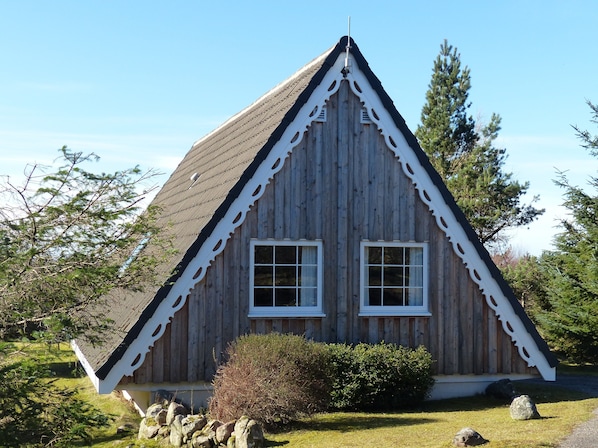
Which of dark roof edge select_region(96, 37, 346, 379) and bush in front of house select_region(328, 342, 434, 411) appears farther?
bush in front of house select_region(328, 342, 434, 411)

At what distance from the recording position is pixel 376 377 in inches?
A: 482

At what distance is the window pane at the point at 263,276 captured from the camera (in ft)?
43.5

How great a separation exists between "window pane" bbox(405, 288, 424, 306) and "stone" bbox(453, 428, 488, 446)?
4.61 metres

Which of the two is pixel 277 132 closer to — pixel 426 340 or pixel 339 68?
pixel 339 68

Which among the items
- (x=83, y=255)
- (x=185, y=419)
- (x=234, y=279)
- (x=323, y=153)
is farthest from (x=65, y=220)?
(x=323, y=153)

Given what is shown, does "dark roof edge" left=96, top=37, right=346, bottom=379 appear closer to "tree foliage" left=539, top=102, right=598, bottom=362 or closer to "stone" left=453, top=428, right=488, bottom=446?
"stone" left=453, top=428, right=488, bottom=446

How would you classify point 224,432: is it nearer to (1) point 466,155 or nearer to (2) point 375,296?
(2) point 375,296

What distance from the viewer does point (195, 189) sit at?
1658 centimetres

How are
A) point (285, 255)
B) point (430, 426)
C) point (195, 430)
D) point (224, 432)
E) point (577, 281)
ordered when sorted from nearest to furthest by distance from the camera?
point (224, 432), point (195, 430), point (430, 426), point (285, 255), point (577, 281)

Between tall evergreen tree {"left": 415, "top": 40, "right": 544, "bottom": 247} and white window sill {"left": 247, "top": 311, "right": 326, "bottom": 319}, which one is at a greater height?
tall evergreen tree {"left": 415, "top": 40, "right": 544, "bottom": 247}

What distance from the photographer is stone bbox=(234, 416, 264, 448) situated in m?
9.64

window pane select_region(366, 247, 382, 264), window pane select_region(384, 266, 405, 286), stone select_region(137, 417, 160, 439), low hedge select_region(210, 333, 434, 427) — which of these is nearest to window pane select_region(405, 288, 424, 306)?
window pane select_region(384, 266, 405, 286)

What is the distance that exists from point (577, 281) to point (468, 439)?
A: 12.5 m

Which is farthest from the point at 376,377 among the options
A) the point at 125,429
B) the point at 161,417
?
the point at 125,429
